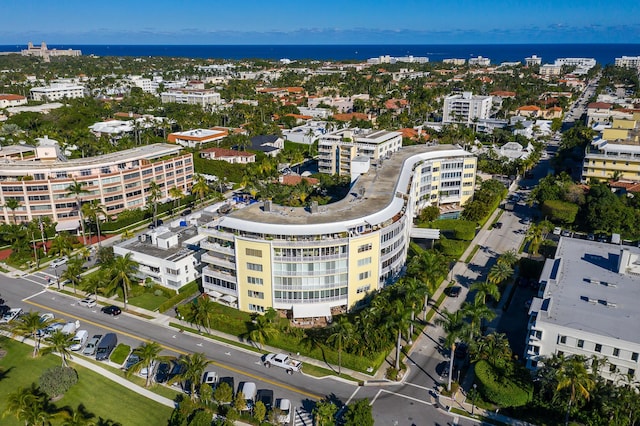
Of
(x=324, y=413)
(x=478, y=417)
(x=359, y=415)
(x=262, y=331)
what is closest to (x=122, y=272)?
(x=262, y=331)

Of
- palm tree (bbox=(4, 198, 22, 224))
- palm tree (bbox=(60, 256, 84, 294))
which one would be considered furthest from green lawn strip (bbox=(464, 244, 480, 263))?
palm tree (bbox=(4, 198, 22, 224))

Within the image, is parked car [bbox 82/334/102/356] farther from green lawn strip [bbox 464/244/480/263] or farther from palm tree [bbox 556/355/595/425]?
green lawn strip [bbox 464/244/480/263]

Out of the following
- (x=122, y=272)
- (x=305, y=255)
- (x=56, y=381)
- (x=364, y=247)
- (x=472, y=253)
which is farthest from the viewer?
(x=472, y=253)

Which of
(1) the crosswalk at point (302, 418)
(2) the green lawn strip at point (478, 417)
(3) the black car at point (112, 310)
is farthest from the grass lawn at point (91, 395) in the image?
(2) the green lawn strip at point (478, 417)

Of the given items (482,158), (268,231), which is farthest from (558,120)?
(268,231)

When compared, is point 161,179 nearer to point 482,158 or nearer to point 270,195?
point 270,195

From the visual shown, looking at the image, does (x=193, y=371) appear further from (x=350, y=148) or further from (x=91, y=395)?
(x=350, y=148)

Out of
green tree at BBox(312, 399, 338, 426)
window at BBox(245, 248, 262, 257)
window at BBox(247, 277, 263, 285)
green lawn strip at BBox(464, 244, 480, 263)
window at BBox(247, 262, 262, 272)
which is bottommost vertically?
green lawn strip at BBox(464, 244, 480, 263)
